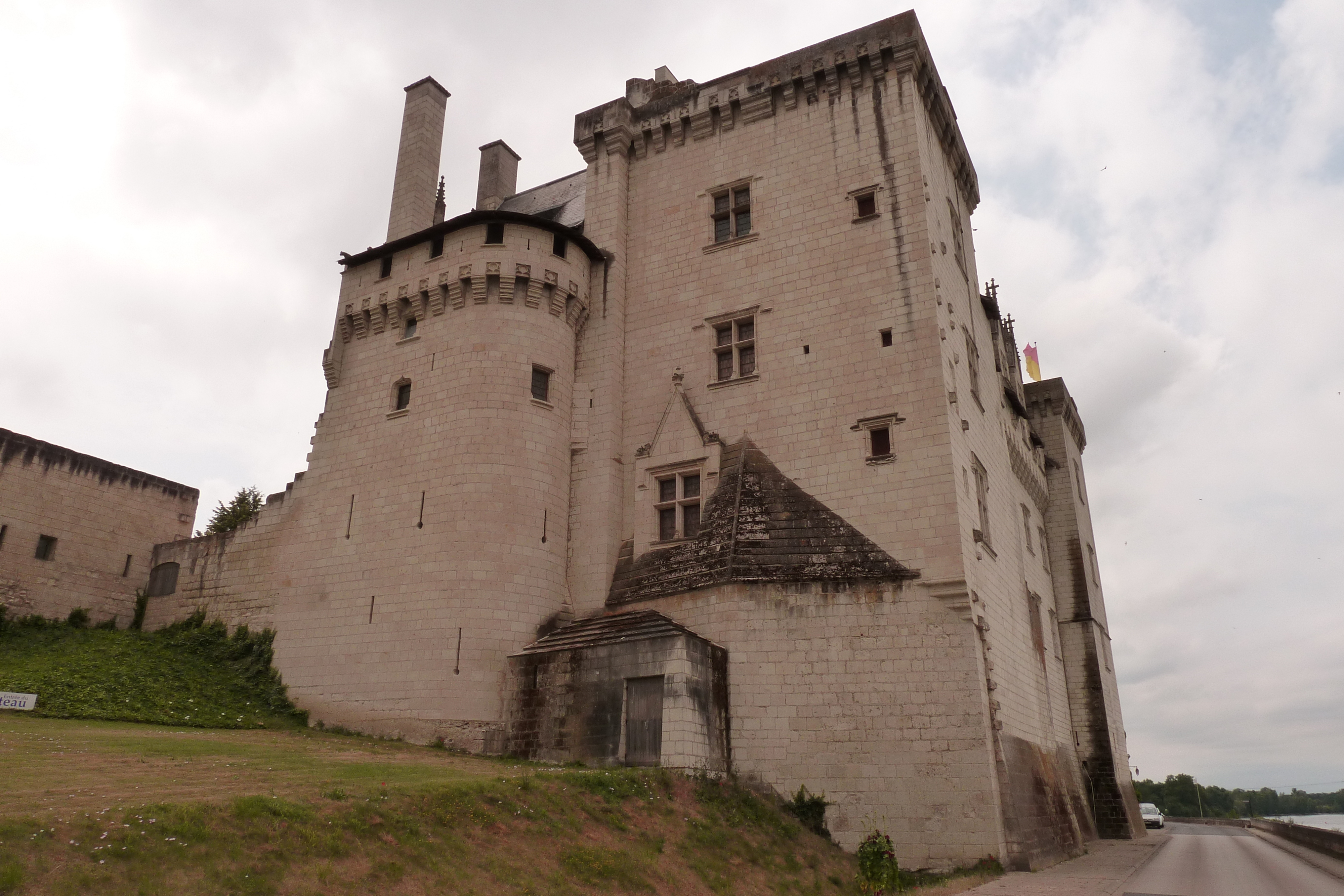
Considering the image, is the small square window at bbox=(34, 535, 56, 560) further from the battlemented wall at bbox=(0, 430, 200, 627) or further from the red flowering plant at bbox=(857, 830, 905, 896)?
the red flowering plant at bbox=(857, 830, 905, 896)

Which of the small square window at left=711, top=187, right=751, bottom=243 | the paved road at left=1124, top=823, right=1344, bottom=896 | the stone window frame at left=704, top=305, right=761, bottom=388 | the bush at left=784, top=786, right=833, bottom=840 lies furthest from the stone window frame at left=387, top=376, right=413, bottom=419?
the paved road at left=1124, top=823, right=1344, bottom=896

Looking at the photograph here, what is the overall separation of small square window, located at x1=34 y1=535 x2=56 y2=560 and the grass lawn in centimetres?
904

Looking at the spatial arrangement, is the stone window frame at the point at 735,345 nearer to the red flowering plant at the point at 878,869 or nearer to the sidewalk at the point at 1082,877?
the red flowering plant at the point at 878,869

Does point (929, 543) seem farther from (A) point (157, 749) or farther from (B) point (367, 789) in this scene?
(A) point (157, 749)

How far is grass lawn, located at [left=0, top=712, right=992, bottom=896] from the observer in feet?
28.6

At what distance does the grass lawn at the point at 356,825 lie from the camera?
8703 mm

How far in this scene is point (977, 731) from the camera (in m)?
17.2

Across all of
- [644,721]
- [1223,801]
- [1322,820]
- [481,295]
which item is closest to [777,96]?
[481,295]

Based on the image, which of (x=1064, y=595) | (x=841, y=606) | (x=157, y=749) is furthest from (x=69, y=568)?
(x=1064, y=595)

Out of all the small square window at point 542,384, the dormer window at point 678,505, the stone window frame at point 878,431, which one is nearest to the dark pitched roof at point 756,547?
the dormer window at point 678,505

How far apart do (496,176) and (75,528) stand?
17.7m

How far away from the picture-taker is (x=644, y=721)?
1759 centimetres

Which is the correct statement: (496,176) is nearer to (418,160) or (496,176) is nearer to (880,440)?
(418,160)

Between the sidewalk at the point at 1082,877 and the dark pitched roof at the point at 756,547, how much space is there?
19.5ft
